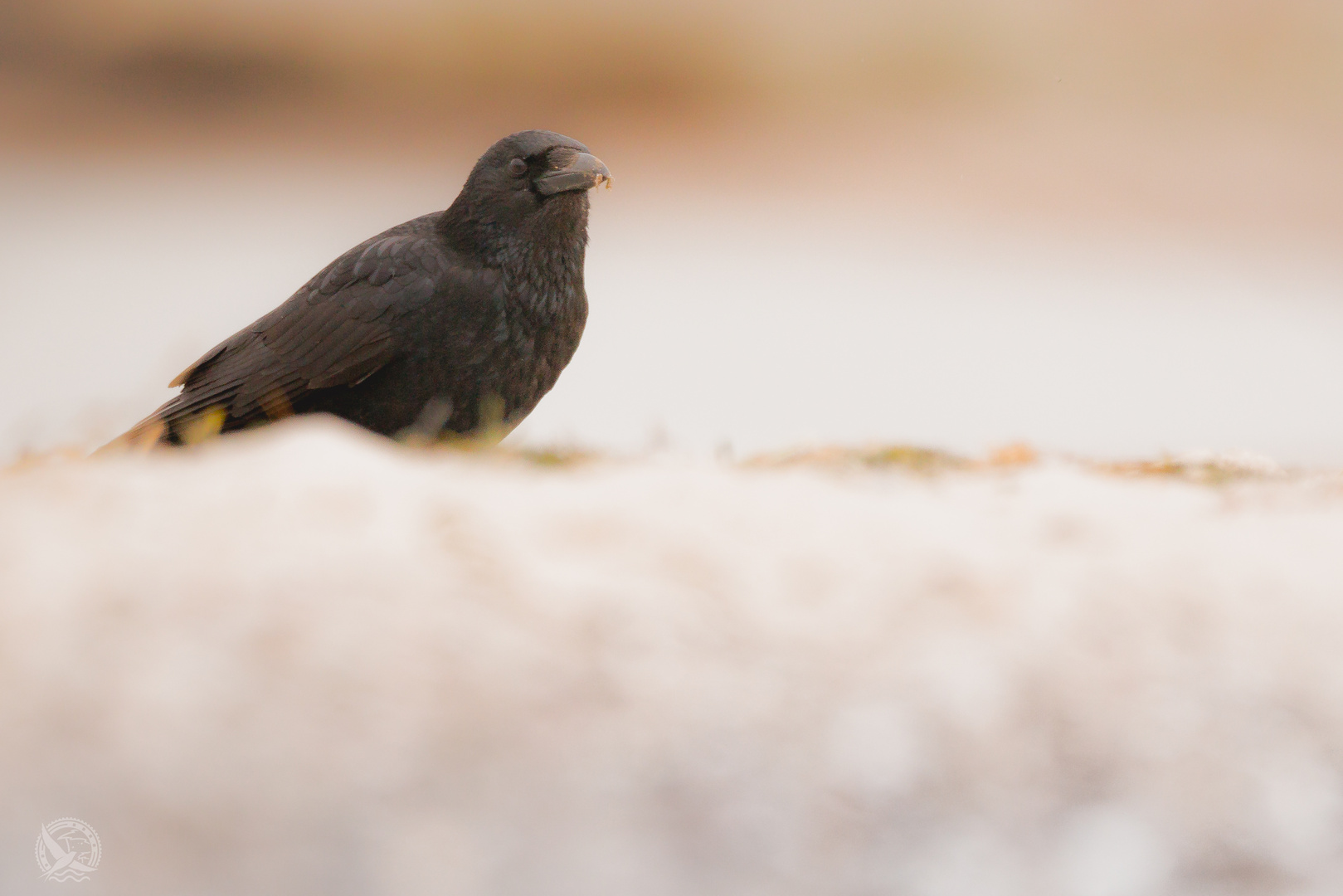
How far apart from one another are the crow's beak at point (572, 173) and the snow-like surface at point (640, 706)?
7.57ft

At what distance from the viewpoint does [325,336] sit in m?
4.52

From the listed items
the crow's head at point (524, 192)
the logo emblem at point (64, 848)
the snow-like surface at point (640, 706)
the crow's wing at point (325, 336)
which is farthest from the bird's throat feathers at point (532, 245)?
the logo emblem at point (64, 848)

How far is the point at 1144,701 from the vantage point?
2260 mm

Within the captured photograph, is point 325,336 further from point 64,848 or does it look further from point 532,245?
point 64,848

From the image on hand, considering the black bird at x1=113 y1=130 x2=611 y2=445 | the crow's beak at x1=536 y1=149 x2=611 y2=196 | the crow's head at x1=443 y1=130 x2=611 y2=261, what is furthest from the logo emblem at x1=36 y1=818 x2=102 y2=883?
the crow's beak at x1=536 y1=149 x2=611 y2=196

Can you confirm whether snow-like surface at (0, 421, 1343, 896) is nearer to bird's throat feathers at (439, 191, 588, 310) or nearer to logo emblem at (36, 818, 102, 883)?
logo emblem at (36, 818, 102, 883)

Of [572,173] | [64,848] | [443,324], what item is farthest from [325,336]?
[64,848]

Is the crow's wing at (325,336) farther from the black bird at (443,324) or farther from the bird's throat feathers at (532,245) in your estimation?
the bird's throat feathers at (532,245)

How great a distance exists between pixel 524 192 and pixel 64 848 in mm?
3085

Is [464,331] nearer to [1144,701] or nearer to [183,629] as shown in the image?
[183,629]

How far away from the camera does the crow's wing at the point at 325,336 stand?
14.5 feet

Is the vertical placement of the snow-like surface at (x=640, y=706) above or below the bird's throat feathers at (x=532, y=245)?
below

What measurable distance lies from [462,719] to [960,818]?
3.18ft

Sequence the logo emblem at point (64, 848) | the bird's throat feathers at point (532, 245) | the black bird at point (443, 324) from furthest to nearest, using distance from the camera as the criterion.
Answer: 1. the bird's throat feathers at point (532, 245)
2. the black bird at point (443, 324)
3. the logo emblem at point (64, 848)
